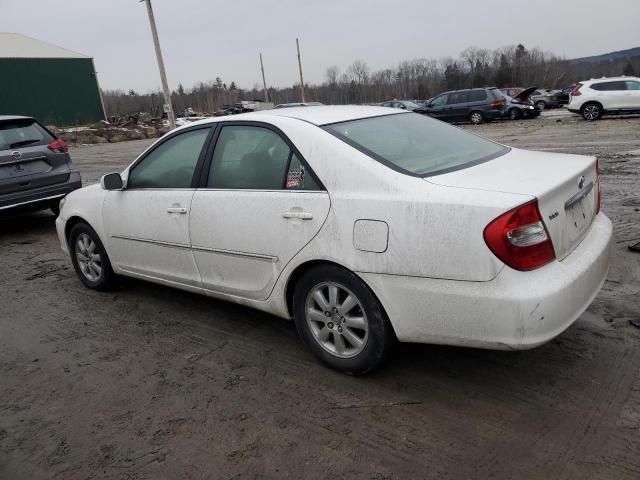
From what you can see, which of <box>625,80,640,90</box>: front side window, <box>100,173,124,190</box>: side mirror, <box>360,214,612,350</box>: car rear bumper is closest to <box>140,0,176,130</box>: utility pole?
<box>625,80,640,90</box>: front side window

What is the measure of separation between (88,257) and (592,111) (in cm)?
1989

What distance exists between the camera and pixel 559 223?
268cm

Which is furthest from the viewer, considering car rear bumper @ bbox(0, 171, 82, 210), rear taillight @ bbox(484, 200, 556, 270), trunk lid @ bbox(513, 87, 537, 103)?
trunk lid @ bbox(513, 87, 537, 103)

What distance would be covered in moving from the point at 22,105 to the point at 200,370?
4819 centimetres

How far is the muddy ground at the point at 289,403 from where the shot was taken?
97.0 inches

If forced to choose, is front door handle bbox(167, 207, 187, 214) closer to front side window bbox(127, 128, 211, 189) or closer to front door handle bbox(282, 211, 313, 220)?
front side window bbox(127, 128, 211, 189)

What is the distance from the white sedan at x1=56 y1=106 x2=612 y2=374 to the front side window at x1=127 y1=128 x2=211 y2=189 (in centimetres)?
1

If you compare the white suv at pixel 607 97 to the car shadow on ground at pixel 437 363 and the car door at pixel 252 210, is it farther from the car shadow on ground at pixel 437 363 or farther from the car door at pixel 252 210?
the car door at pixel 252 210

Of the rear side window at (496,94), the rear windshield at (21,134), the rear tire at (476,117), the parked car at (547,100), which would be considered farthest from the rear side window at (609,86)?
the rear windshield at (21,134)

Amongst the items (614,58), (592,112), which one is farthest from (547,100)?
(614,58)

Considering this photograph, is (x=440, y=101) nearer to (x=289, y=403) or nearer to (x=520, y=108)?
(x=520, y=108)

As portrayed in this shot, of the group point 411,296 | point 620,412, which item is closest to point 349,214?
point 411,296

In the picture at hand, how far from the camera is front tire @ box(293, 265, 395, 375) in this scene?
9.50ft

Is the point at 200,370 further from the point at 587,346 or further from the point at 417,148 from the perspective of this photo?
the point at 587,346
